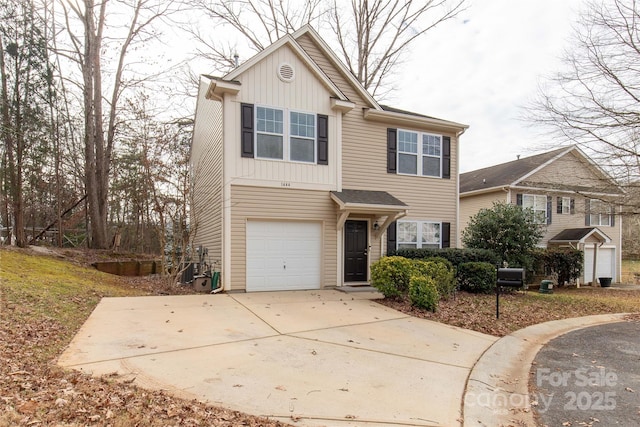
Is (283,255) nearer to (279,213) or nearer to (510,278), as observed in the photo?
(279,213)

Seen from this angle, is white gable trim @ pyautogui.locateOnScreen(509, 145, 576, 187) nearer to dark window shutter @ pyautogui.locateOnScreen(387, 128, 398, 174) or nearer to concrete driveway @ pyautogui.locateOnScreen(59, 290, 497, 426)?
dark window shutter @ pyautogui.locateOnScreen(387, 128, 398, 174)

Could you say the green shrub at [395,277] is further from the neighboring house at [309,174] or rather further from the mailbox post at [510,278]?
the neighboring house at [309,174]

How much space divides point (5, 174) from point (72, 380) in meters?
13.3

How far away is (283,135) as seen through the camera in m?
10.7

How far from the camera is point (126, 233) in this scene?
2566cm

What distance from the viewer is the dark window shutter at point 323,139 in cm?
1119

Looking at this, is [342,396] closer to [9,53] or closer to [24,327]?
[24,327]

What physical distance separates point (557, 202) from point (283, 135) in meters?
16.4

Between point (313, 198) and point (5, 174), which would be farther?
point (5, 174)

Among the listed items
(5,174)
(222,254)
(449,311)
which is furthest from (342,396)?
(5,174)

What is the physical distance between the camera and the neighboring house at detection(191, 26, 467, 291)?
1014cm

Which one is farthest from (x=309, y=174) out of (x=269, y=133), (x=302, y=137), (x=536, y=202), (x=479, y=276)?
(x=536, y=202)

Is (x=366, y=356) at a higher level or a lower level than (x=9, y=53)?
lower

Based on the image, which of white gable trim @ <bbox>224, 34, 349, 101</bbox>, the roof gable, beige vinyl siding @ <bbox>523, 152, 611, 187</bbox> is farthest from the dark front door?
beige vinyl siding @ <bbox>523, 152, 611, 187</bbox>
